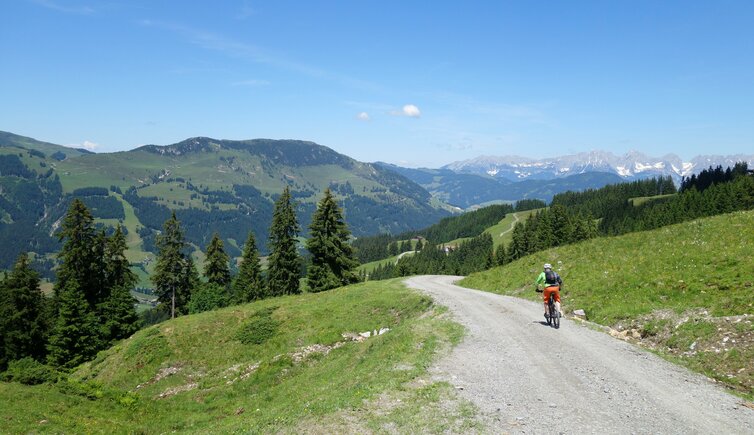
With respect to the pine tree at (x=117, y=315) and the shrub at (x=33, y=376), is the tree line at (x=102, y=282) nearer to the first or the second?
the pine tree at (x=117, y=315)

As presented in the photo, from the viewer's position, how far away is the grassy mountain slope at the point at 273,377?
11.7 m

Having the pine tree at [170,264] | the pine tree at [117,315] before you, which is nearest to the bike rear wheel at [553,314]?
the pine tree at [117,315]

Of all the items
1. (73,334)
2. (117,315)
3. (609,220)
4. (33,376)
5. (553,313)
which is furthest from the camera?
(609,220)

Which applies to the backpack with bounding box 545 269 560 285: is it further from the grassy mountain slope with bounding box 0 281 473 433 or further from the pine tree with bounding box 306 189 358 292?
the pine tree with bounding box 306 189 358 292

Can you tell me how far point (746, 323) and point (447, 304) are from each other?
47.9ft

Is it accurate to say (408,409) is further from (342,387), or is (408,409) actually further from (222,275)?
(222,275)

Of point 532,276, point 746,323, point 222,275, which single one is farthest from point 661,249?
point 222,275

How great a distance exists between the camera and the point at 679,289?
22078mm

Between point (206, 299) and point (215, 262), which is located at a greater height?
point (215, 262)

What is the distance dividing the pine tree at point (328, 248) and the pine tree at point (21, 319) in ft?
110

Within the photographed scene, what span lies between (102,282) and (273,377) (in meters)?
43.8

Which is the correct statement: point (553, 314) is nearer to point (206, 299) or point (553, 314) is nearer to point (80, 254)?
point (80, 254)

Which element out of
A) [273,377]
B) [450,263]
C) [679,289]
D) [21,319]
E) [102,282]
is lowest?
[450,263]

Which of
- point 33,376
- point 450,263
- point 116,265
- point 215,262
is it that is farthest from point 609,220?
point 33,376
